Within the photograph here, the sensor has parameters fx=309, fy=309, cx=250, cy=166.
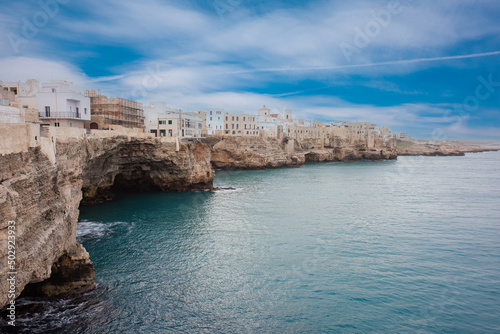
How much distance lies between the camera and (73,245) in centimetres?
1526

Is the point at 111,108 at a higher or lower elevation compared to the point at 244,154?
higher

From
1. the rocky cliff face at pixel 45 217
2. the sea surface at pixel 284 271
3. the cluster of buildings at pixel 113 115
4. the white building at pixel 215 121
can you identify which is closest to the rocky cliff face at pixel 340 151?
the cluster of buildings at pixel 113 115

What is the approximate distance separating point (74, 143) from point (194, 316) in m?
11.7

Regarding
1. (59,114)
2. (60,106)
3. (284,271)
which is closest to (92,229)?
(59,114)

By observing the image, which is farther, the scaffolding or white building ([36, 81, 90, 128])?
the scaffolding

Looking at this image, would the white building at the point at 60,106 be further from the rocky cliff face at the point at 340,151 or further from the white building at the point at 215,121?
the rocky cliff face at the point at 340,151

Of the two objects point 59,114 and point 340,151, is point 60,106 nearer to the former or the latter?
point 59,114

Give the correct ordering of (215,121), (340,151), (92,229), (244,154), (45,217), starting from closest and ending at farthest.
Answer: (45,217), (92,229), (244,154), (215,121), (340,151)

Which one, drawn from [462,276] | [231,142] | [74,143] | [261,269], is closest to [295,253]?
[261,269]

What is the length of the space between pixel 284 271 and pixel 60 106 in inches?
1025

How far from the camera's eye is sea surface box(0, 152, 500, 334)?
43.1ft

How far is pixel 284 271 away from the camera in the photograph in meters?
17.9

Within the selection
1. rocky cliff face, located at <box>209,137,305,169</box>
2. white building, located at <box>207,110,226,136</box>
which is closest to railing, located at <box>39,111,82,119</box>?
rocky cliff face, located at <box>209,137,305,169</box>

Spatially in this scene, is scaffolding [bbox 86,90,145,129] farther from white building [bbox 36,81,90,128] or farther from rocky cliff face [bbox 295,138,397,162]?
rocky cliff face [bbox 295,138,397,162]
